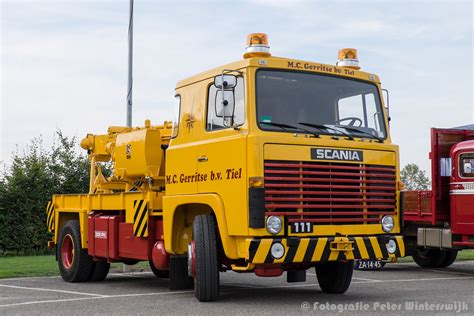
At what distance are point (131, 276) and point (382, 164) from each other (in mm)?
6835

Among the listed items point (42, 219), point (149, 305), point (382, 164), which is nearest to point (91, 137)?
point (149, 305)

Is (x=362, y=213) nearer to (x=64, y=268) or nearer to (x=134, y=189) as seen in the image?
(x=134, y=189)

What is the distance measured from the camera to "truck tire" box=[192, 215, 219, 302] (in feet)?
32.4

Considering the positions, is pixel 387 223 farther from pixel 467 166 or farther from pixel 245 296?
pixel 467 166

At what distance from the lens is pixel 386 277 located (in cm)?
1490

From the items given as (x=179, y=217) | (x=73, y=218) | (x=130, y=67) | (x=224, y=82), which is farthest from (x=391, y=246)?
(x=130, y=67)

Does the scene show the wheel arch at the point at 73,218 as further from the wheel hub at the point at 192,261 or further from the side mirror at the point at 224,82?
the side mirror at the point at 224,82

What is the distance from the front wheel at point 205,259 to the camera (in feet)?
32.4

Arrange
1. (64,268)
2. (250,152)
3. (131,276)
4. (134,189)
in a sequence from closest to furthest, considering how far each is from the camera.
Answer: (250,152)
(134,189)
(64,268)
(131,276)

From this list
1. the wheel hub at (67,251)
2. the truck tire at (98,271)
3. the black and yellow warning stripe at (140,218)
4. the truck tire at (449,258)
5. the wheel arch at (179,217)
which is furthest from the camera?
the truck tire at (449,258)

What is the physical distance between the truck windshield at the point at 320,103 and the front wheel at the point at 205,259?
5.02 ft

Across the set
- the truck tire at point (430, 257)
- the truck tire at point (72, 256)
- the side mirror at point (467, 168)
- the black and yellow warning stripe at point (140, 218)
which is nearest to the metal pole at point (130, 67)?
the truck tire at point (72, 256)

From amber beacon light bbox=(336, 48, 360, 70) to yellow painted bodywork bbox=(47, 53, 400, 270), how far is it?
0.67 feet

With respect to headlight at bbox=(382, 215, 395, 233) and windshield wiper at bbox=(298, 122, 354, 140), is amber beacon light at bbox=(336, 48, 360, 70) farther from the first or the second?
headlight at bbox=(382, 215, 395, 233)
